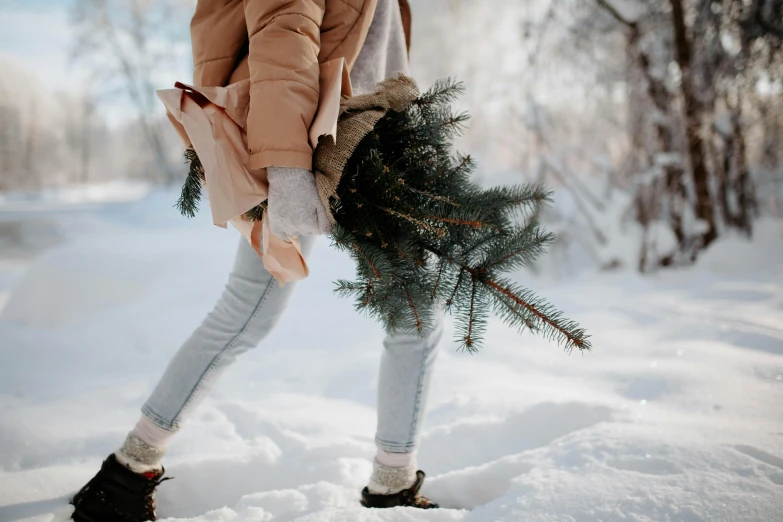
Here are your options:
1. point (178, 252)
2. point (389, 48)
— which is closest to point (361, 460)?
point (389, 48)

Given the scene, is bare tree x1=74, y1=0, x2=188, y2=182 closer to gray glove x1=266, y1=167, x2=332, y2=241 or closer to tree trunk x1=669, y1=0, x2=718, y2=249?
tree trunk x1=669, y1=0, x2=718, y2=249

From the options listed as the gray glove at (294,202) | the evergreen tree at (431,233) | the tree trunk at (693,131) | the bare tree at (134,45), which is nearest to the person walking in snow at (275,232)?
the gray glove at (294,202)

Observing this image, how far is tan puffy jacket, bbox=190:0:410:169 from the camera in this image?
2.87 feet

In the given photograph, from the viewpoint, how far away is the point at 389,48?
1.24 meters

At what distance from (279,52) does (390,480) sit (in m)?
0.96

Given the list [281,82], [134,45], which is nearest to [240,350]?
[281,82]

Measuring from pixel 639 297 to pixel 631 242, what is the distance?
1.30 m

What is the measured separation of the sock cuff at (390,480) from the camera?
1119 mm

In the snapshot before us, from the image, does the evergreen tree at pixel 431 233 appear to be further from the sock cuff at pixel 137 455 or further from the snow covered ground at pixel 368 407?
the sock cuff at pixel 137 455

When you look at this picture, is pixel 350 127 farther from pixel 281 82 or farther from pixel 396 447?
pixel 396 447

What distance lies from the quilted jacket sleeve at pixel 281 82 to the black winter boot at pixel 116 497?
784 millimetres

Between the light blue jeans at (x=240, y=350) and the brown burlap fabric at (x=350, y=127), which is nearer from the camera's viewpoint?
the brown burlap fabric at (x=350, y=127)

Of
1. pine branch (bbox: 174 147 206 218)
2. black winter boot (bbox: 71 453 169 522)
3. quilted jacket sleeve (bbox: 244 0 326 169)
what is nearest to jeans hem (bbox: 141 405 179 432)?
black winter boot (bbox: 71 453 169 522)

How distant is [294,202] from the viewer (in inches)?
35.0
